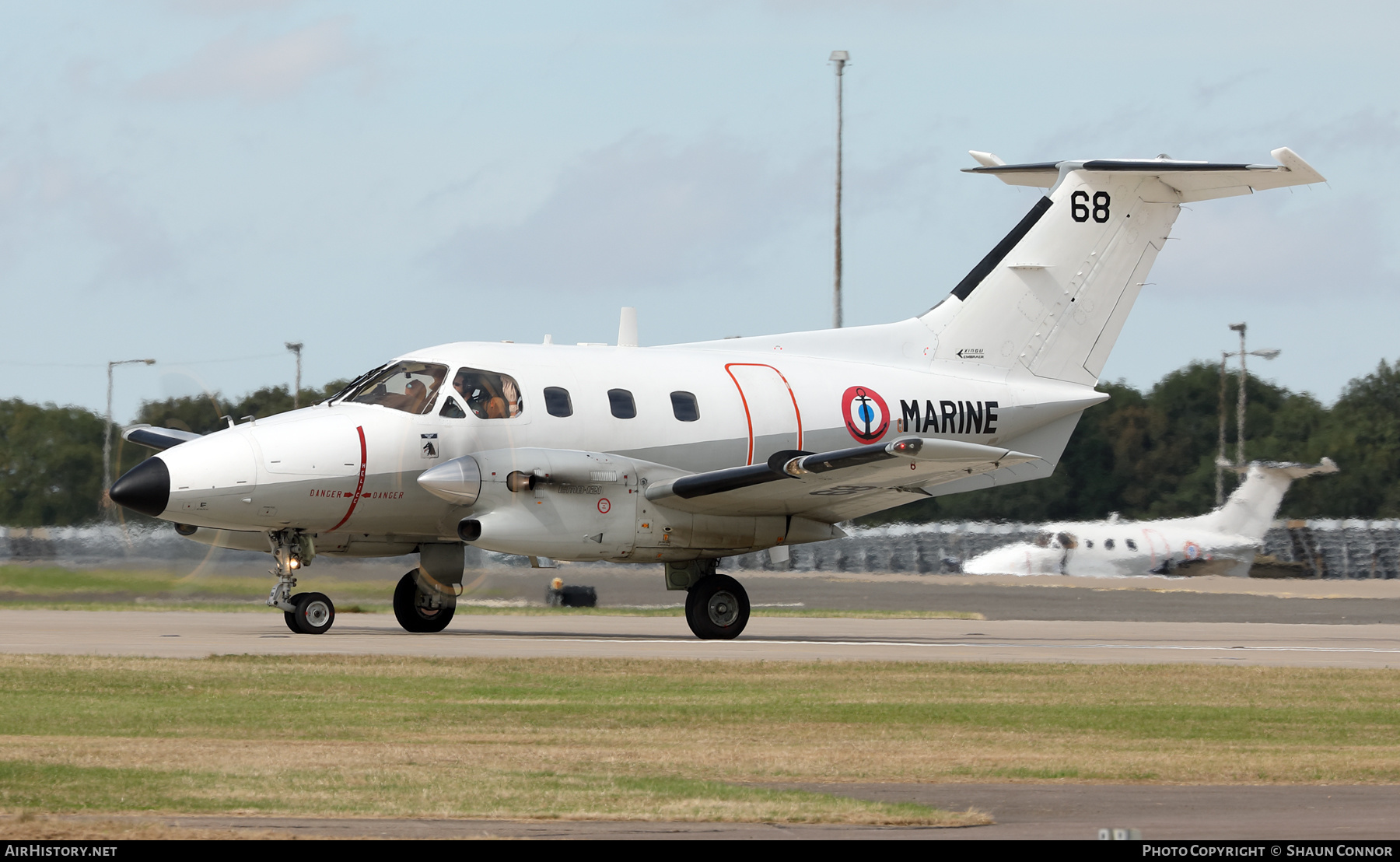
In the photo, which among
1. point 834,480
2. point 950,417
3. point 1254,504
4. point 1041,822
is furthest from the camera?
point 1254,504


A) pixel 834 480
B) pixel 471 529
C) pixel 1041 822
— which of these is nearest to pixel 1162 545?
pixel 834 480

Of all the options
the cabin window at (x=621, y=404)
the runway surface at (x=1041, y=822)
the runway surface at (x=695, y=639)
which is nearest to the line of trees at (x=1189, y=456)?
the runway surface at (x=695, y=639)

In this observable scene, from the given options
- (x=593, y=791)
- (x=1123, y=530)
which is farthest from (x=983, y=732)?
(x=1123, y=530)

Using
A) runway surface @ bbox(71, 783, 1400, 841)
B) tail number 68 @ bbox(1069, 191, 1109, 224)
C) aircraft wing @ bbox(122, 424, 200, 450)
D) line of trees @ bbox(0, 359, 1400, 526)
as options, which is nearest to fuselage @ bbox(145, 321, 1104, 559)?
tail number 68 @ bbox(1069, 191, 1109, 224)

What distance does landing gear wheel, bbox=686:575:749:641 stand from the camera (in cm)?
2272

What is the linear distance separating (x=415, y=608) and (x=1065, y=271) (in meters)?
11.2

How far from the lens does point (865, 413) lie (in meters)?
24.2

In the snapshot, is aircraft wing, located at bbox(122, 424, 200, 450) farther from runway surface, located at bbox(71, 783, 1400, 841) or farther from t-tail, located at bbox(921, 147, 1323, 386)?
runway surface, located at bbox(71, 783, 1400, 841)

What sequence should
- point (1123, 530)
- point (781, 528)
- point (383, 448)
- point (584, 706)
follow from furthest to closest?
1. point (1123, 530)
2. point (781, 528)
3. point (383, 448)
4. point (584, 706)

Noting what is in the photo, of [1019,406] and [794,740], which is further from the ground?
[1019,406]

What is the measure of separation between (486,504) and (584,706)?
23.5 ft

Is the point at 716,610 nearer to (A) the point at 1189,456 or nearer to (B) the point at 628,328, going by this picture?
(B) the point at 628,328

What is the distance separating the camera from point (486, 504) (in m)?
21.2

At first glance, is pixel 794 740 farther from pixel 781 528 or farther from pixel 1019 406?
pixel 1019 406
